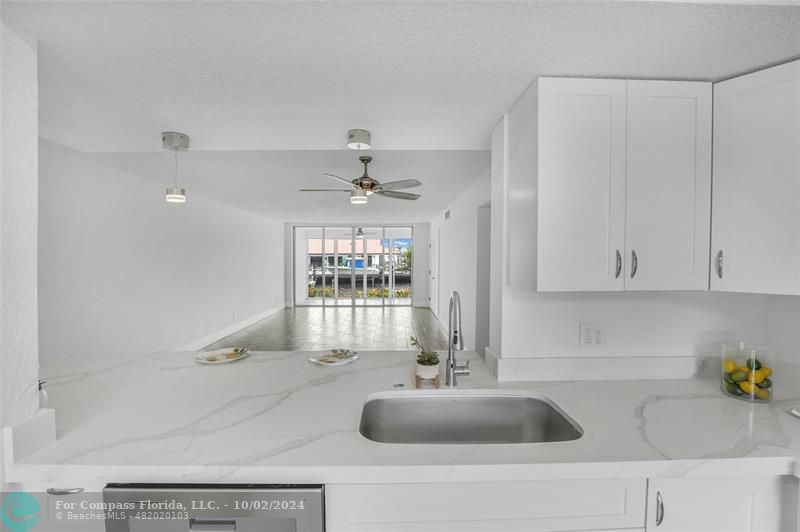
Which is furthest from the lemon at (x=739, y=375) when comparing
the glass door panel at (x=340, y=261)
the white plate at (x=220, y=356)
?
the glass door panel at (x=340, y=261)

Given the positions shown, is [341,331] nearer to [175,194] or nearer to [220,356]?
[175,194]

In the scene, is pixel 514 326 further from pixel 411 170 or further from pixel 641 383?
pixel 411 170

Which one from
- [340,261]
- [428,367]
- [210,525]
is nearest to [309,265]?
[340,261]

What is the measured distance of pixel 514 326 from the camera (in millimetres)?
1854

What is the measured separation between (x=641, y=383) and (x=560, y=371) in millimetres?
391

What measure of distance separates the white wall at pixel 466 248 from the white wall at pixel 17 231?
358 cm

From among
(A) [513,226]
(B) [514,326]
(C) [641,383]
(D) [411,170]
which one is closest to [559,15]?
(A) [513,226]

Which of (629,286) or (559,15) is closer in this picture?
(559,15)

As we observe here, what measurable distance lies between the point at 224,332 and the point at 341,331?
2.22 m

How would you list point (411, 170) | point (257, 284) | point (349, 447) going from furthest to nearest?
point (257, 284) < point (411, 170) < point (349, 447)

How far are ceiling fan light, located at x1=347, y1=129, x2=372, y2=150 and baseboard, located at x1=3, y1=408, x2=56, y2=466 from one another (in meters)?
1.87

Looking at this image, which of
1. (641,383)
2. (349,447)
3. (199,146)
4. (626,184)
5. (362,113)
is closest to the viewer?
(349,447)

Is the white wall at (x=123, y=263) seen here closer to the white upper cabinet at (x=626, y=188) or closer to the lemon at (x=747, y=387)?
the white upper cabinet at (x=626, y=188)

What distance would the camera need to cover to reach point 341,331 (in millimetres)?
7012
